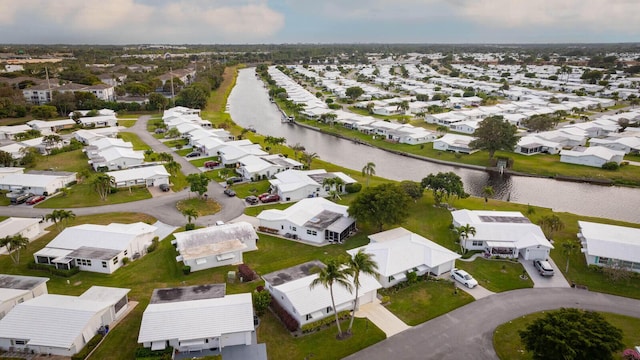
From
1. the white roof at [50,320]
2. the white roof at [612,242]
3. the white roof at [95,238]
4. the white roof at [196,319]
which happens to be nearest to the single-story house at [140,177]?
the white roof at [95,238]

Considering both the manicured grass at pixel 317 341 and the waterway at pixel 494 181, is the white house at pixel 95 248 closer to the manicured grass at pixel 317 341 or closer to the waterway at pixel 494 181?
the manicured grass at pixel 317 341

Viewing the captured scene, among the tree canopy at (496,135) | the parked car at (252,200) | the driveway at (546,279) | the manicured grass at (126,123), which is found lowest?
the driveway at (546,279)

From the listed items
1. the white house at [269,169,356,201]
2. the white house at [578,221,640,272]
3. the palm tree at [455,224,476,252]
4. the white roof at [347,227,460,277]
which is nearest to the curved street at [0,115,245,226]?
the white house at [269,169,356,201]

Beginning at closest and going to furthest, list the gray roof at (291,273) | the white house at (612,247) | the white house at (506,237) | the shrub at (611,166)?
the gray roof at (291,273) < the white house at (612,247) < the white house at (506,237) < the shrub at (611,166)

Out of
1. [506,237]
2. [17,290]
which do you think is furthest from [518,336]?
[17,290]

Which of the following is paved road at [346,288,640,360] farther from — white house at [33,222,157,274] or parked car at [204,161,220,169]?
parked car at [204,161,220,169]

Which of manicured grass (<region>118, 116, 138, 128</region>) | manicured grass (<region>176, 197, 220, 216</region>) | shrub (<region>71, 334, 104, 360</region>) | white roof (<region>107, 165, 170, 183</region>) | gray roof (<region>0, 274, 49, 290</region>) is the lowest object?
shrub (<region>71, 334, 104, 360</region>)

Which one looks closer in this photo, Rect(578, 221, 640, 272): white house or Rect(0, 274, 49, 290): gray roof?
Rect(0, 274, 49, 290): gray roof

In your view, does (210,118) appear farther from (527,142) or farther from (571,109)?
(571,109)
